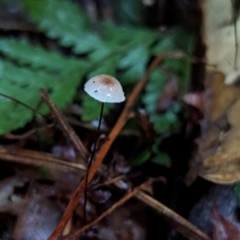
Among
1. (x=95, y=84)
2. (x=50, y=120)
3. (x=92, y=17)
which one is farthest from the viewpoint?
(x=92, y=17)

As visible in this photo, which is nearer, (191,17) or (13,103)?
(13,103)

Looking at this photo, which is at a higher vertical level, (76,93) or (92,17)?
(92,17)

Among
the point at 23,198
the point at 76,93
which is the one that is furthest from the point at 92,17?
the point at 23,198

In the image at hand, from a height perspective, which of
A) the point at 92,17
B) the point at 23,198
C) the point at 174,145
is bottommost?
the point at 23,198

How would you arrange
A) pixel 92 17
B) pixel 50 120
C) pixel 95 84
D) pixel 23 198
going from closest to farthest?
pixel 95 84 → pixel 23 198 → pixel 50 120 → pixel 92 17

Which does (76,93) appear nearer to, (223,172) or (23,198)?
(23,198)
